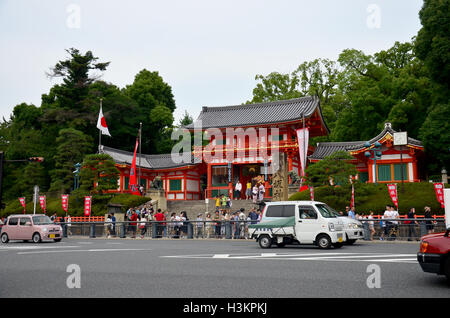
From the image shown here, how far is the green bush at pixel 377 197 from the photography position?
25750mm

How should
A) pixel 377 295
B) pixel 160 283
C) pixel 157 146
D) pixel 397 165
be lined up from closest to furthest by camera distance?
1. pixel 377 295
2. pixel 160 283
3. pixel 397 165
4. pixel 157 146

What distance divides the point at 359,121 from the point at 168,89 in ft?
107

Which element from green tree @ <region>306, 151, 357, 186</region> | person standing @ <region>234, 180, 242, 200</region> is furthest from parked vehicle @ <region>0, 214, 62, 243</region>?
person standing @ <region>234, 180, 242, 200</region>

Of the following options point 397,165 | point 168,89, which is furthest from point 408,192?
point 168,89

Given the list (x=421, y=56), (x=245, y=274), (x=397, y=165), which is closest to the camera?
(x=245, y=274)

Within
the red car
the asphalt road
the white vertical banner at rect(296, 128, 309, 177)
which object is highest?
the white vertical banner at rect(296, 128, 309, 177)

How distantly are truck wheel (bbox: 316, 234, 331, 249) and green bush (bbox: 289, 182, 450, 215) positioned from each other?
38.2 ft

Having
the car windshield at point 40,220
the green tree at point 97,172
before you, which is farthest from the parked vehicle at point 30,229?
the green tree at point 97,172

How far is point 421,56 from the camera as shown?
1276 inches

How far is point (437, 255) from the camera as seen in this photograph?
725cm

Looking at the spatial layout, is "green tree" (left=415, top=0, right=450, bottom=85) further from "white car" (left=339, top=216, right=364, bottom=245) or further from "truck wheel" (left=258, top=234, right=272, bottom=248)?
"truck wheel" (left=258, top=234, right=272, bottom=248)

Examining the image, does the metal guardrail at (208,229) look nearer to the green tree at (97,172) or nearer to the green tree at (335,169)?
the green tree at (335,169)

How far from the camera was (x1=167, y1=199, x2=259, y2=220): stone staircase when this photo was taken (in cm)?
3462
